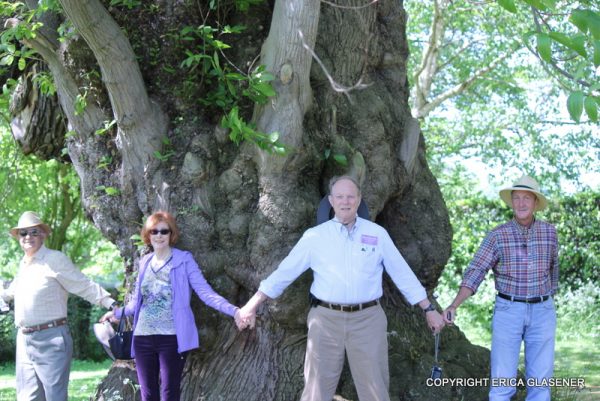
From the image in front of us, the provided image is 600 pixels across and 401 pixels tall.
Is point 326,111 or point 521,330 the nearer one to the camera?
point 521,330

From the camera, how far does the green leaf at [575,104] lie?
298 centimetres

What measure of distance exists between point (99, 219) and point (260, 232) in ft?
5.22

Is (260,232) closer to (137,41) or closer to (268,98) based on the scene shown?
(268,98)

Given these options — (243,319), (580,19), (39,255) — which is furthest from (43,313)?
(580,19)

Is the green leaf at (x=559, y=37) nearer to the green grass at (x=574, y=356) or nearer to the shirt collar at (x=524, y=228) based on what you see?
the shirt collar at (x=524, y=228)

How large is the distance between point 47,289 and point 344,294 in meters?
2.50

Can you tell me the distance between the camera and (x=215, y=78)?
6.42m

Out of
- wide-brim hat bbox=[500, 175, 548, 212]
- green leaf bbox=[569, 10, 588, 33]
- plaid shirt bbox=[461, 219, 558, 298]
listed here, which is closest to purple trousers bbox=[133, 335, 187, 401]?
plaid shirt bbox=[461, 219, 558, 298]

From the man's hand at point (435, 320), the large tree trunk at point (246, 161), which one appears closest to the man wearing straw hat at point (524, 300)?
the man's hand at point (435, 320)

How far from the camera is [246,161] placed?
245 inches

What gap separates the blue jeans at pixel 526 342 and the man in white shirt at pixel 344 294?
1064 millimetres

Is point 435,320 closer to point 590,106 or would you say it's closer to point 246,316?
point 246,316

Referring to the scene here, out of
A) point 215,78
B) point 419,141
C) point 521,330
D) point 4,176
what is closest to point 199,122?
point 215,78
